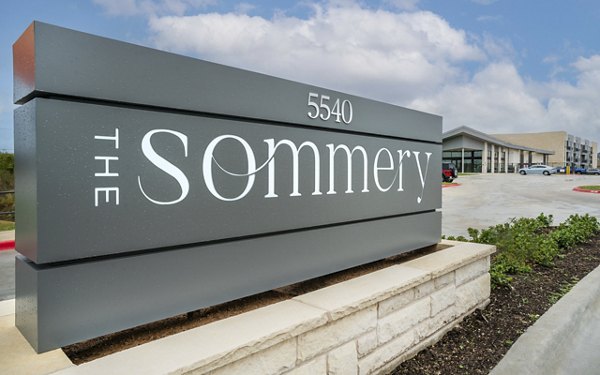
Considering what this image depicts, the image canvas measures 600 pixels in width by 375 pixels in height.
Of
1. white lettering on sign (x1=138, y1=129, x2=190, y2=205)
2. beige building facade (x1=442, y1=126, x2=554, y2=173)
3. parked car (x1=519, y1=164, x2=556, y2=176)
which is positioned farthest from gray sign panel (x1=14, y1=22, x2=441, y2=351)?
parked car (x1=519, y1=164, x2=556, y2=176)

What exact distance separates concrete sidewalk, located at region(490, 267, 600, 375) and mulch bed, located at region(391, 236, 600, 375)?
0.17 m

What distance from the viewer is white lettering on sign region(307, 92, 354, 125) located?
3141 mm

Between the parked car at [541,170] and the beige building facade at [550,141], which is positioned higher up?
the beige building facade at [550,141]

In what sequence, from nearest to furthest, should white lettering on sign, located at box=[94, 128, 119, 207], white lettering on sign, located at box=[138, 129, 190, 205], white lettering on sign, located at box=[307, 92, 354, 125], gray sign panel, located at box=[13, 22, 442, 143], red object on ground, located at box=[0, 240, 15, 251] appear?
gray sign panel, located at box=[13, 22, 442, 143] → white lettering on sign, located at box=[94, 128, 119, 207] → white lettering on sign, located at box=[138, 129, 190, 205] → white lettering on sign, located at box=[307, 92, 354, 125] → red object on ground, located at box=[0, 240, 15, 251]

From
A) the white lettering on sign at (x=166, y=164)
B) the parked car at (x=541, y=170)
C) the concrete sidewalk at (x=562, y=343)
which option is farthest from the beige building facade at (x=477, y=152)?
the white lettering on sign at (x=166, y=164)

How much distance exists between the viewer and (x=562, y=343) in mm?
3805

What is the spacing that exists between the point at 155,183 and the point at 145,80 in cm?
55

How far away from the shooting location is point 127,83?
85.4 inches

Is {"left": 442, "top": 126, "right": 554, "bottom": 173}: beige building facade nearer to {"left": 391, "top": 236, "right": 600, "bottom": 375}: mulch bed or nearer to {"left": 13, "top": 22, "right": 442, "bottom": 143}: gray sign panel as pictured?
{"left": 391, "top": 236, "right": 600, "bottom": 375}: mulch bed

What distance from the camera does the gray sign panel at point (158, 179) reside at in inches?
77.5

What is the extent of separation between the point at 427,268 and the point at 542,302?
6.81 feet

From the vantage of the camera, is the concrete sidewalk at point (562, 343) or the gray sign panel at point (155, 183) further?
the concrete sidewalk at point (562, 343)

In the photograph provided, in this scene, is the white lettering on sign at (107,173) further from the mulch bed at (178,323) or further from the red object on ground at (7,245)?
the red object on ground at (7,245)

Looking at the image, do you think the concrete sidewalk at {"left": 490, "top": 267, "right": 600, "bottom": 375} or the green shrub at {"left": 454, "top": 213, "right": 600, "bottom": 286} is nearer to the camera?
the concrete sidewalk at {"left": 490, "top": 267, "right": 600, "bottom": 375}
